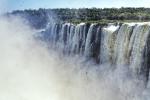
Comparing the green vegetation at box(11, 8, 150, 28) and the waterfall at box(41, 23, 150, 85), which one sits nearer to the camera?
the waterfall at box(41, 23, 150, 85)

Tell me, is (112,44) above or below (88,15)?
above

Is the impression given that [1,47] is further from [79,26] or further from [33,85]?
[33,85]

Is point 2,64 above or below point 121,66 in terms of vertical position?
below

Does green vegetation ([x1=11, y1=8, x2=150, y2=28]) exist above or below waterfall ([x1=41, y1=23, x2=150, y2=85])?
below

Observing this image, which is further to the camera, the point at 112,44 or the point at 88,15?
the point at 88,15

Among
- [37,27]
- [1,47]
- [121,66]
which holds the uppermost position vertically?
[121,66]

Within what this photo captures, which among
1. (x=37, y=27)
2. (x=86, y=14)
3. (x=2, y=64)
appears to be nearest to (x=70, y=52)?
(x=2, y=64)

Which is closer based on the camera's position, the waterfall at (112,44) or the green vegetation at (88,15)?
the waterfall at (112,44)

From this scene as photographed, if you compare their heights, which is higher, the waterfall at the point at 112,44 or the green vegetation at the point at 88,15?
the waterfall at the point at 112,44
